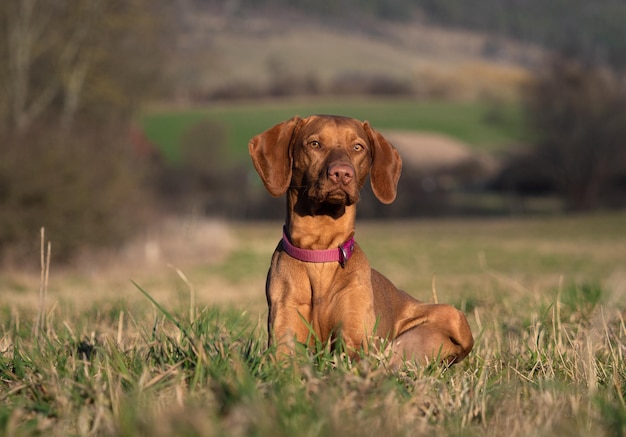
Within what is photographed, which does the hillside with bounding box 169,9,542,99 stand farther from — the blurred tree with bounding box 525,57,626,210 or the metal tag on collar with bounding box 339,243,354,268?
the metal tag on collar with bounding box 339,243,354,268

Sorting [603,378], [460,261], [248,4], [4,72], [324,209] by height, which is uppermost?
[248,4]

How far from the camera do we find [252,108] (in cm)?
8800

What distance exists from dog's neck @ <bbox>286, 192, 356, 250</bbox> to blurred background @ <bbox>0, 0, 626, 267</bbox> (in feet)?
57.5

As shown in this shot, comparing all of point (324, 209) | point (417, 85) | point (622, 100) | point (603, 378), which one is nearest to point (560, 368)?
point (603, 378)

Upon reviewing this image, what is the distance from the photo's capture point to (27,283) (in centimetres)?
1955

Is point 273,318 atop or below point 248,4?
below

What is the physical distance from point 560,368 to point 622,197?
61.1 m

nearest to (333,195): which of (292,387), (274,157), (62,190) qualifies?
(274,157)

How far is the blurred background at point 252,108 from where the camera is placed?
935 inches

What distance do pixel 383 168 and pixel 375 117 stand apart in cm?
8114

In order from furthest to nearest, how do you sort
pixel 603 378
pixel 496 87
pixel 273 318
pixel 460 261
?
1. pixel 496 87
2. pixel 460 261
3. pixel 273 318
4. pixel 603 378

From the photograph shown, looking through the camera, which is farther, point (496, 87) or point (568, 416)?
point (496, 87)

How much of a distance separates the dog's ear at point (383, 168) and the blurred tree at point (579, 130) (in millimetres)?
57879

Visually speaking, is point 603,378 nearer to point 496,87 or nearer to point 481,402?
point 481,402
